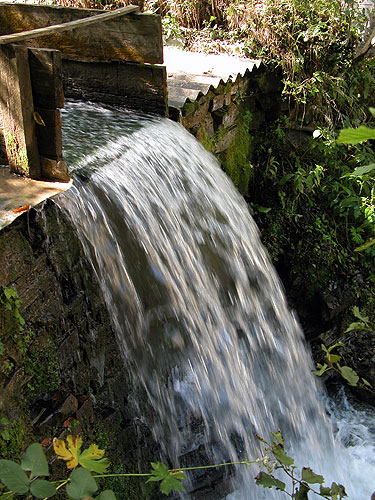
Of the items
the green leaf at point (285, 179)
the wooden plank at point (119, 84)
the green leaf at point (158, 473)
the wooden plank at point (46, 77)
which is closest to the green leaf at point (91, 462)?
the green leaf at point (158, 473)

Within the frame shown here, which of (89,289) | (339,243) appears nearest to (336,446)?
(339,243)

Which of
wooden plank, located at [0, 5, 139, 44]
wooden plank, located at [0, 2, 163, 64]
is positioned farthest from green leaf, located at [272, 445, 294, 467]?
wooden plank, located at [0, 2, 163, 64]

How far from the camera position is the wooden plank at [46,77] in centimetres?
226

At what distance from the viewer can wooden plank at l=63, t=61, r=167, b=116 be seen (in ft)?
11.5

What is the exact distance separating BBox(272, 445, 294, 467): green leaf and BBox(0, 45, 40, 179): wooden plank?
162 cm

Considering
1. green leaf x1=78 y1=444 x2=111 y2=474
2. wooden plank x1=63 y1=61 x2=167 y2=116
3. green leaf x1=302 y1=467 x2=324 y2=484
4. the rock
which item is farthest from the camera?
wooden plank x1=63 y1=61 x2=167 y2=116

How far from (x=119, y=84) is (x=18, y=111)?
1477mm

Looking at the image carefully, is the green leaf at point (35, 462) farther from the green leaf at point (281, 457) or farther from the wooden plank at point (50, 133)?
the wooden plank at point (50, 133)

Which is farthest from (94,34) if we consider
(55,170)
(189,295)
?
(189,295)

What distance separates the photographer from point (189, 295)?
309 centimetres

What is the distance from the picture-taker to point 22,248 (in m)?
2.29

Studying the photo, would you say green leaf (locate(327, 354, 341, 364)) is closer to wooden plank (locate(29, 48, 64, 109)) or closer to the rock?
the rock

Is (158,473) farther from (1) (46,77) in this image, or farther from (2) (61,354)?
(1) (46,77)

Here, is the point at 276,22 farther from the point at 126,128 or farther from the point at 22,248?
the point at 22,248
